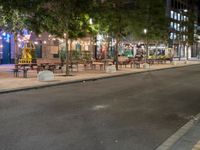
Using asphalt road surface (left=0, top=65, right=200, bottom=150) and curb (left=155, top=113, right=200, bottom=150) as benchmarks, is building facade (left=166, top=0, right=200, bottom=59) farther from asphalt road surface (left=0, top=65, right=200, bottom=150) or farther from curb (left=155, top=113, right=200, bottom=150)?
curb (left=155, top=113, right=200, bottom=150)

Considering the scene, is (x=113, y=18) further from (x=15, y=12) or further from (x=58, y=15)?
(x=15, y=12)

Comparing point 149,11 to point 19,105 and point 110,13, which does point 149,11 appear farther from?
point 19,105

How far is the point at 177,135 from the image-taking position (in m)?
8.72

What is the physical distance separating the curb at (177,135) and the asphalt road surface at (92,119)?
0.16 metres

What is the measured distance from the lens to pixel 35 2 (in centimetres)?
2403

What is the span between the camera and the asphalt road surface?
26.4 ft

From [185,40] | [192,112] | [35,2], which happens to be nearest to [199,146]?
[192,112]

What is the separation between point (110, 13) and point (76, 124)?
26.5m

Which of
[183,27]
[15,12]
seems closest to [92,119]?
[15,12]

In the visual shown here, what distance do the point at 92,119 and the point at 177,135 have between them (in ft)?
8.62

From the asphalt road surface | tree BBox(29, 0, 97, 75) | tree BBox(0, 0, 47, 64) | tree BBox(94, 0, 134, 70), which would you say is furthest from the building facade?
the asphalt road surface

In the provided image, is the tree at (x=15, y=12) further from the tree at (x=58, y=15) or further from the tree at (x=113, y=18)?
the tree at (x=113, y=18)

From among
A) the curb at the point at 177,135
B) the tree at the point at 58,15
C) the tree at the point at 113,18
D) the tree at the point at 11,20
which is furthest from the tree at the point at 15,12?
the curb at the point at 177,135

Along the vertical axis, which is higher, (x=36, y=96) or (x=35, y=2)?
(x=35, y=2)
